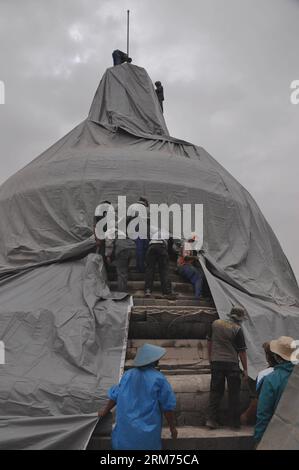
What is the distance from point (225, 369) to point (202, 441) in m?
0.65

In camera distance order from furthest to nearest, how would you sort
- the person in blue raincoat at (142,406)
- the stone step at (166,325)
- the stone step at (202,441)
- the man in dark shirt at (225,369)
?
the stone step at (166,325)
the man in dark shirt at (225,369)
the stone step at (202,441)
the person in blue raincoat at (142,406)

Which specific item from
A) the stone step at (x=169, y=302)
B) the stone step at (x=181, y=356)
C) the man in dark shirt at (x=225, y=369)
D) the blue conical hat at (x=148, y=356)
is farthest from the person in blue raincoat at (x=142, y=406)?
the stone step at (x=169, y=302)

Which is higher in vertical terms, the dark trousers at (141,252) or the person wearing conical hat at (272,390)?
the dark trousers at (141,252)

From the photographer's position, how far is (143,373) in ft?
9.65

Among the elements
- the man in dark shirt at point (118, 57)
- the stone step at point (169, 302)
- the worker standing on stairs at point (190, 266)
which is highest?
the man in dark shirt at point (118, 57)

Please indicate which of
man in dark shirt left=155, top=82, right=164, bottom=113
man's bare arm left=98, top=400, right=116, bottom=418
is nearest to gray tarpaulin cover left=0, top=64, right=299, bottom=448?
man's bare arm left=98, top=400, right=116, bottom=418

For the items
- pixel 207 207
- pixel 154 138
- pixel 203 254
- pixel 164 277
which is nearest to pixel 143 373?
pixel 164 277

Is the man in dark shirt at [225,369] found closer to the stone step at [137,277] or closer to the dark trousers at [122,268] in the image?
the dark trousers at [122,268]

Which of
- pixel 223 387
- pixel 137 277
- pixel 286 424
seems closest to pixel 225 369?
pixel 223 387

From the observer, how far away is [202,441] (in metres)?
3.63

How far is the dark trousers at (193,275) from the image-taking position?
6535 millimetres

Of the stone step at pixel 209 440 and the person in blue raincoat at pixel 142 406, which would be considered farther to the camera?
the stone step at pixel 209 440

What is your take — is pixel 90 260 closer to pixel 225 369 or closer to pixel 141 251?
pixel 141 251

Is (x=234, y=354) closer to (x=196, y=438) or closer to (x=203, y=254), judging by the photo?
(x=196, y=438)
